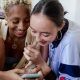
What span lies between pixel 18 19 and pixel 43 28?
0.85ft

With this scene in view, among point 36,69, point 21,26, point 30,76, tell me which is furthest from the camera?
point 21,26

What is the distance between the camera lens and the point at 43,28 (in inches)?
41.5

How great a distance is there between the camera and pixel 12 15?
1277mm

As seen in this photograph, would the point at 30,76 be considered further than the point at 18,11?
No

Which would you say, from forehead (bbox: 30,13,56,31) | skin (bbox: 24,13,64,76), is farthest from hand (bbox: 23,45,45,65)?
forehead (bbox: 30,13,56,31)

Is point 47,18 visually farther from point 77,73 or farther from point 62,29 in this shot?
point 77,73

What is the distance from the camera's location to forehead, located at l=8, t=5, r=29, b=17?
4.15ft

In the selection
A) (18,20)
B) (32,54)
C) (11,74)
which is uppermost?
(18,20)

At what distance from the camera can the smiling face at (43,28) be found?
106 centimetres

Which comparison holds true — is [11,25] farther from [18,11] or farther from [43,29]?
[43,29]

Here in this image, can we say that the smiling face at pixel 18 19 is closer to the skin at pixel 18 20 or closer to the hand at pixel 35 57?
the skin at pixel 18 20

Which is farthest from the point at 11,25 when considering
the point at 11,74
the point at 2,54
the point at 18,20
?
the point at 11,74

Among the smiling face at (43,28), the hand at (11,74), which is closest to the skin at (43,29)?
the smiling face at (43,28)

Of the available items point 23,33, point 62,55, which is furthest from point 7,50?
point 62,55
